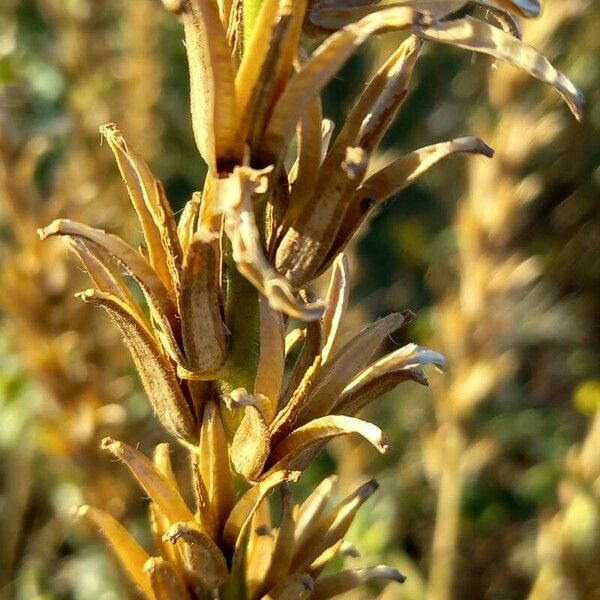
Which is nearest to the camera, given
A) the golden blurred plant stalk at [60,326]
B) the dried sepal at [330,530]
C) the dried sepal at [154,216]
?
the dried sepal at [154,216]

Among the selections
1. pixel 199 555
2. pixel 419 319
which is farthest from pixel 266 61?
pixel 419 319

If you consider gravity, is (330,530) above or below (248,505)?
below

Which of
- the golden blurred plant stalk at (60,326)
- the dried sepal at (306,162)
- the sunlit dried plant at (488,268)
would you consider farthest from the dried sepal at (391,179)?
the sunlit dried plant at (488,268)

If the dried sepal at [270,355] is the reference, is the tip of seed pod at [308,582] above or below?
below

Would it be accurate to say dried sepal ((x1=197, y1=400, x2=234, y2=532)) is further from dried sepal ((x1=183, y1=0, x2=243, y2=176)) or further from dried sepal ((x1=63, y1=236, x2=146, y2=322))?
dried sepal ((x1=183, y1=0, x2=243, y2=176))

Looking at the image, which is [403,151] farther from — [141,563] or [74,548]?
[141,563]

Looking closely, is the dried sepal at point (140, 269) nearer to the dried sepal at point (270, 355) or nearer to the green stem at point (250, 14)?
the dried sepal at point (270, 355)

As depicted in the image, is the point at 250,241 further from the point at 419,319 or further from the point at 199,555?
the point at 419,319
